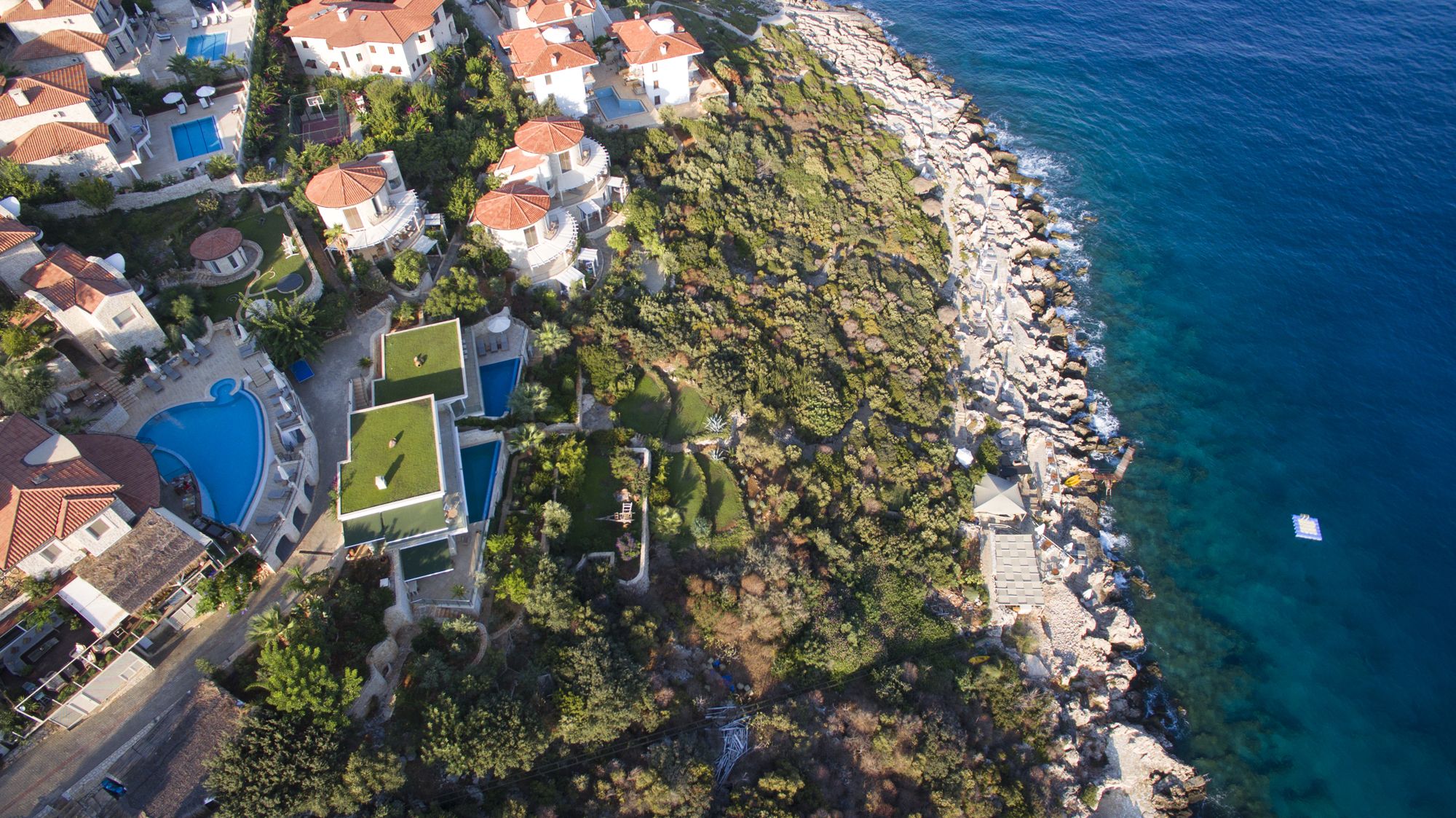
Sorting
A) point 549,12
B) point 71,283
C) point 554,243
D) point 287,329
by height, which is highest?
point 549,12

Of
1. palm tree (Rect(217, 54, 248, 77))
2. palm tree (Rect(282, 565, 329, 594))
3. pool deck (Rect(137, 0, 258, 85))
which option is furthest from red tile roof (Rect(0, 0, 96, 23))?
palm tree (Rect(282, 565, 329, 594))

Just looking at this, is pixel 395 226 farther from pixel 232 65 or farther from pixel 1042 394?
pixel 1042 394

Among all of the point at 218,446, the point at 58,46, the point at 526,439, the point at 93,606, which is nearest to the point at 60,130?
the point at 58,46

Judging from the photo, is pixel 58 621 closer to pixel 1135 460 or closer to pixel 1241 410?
pixel 1135 460

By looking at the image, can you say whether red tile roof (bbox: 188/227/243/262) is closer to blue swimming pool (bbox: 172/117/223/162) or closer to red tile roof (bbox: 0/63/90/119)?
blue swimming pool (bbox: 172/117/223/162)

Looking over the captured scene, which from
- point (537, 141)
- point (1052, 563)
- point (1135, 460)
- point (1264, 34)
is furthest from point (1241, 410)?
point (1264, 34)

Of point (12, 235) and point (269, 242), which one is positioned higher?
point (12, 235)

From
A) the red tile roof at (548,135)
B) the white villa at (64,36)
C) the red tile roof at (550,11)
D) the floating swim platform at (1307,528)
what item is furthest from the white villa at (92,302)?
the floating swim platform at (1307,528)
